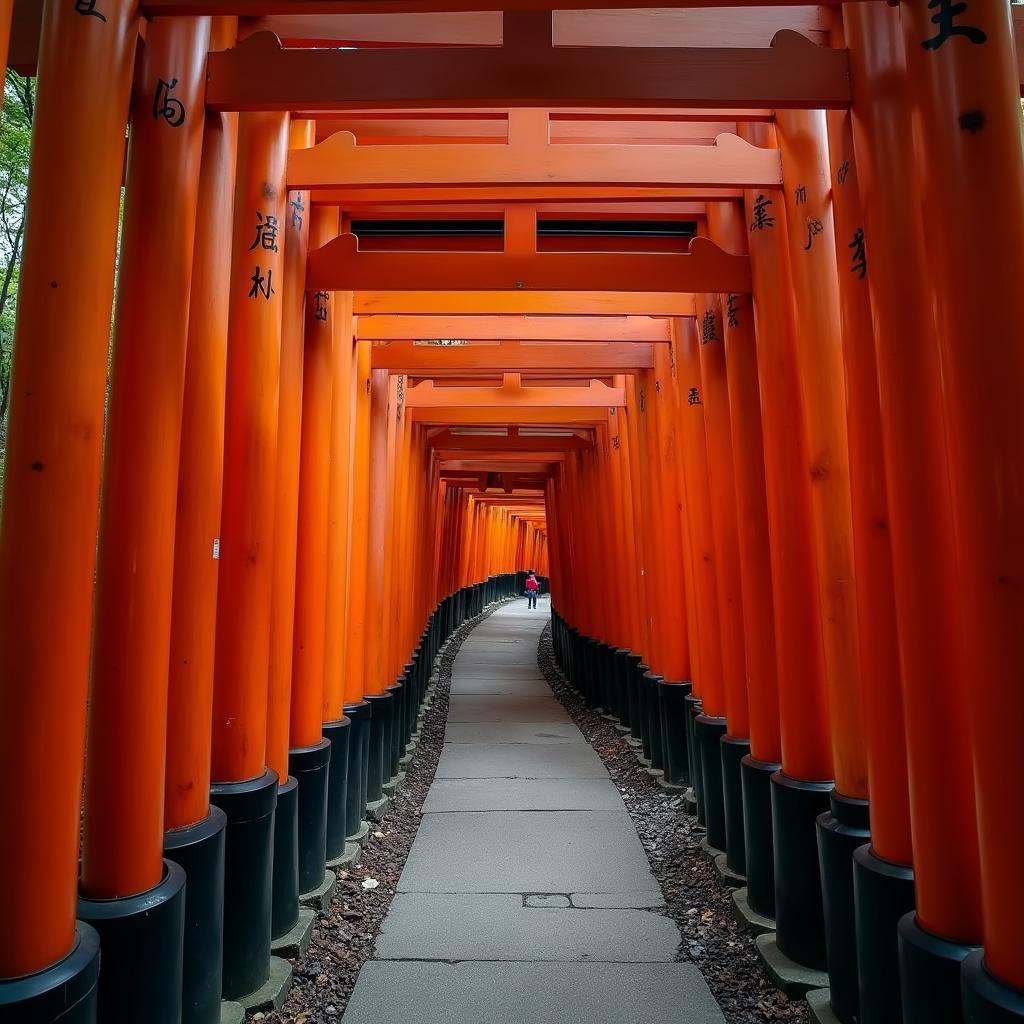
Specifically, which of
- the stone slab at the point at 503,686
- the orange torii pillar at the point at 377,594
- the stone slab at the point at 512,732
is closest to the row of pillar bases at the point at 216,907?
the orange torii pillar at the point at 377,594

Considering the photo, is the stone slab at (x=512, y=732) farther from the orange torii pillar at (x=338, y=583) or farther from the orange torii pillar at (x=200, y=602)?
the orange torii pillar at (x=200, y=602)

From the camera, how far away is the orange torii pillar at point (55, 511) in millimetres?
1632

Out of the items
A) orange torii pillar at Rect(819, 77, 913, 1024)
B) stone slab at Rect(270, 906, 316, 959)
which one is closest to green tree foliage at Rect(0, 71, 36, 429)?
stone slab at Rect(270, 906, 316, 959)

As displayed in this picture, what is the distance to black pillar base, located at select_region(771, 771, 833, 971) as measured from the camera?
2895mm

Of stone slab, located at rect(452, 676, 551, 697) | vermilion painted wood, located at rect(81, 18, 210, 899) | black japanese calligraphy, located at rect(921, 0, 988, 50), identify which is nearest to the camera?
black japanese calligraphy, located at rect(921, 0, 988, 50)

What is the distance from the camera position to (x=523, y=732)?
25.5 ft

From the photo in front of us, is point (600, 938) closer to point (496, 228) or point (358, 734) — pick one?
point (358, 734)

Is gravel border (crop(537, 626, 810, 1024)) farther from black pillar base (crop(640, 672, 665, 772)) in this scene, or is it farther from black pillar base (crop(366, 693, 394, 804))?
black pillar base (crop(366, 693, 394, 804))

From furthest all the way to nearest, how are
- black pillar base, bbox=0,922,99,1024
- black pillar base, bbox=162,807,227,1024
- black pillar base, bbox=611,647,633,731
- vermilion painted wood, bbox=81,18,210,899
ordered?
black pillar base, bbox=611,647,633,731 < black pillar base, bbox=162,807,227,1024 < vermilion painted wood, bbox=81,18,210,899 < black pillar base, bbox=0,922,99,1024

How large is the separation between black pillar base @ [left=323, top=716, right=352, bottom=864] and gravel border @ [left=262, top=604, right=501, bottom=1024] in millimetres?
165

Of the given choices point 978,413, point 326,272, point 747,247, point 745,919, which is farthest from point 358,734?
point 978,413

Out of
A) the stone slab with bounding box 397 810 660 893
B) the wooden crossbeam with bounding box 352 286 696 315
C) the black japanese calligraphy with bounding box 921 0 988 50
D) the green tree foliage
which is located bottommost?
the stone slab with bounding box 397 810 660 893

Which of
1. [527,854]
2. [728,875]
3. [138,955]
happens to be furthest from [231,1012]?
[728,875]

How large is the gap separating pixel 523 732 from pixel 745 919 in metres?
4.53
